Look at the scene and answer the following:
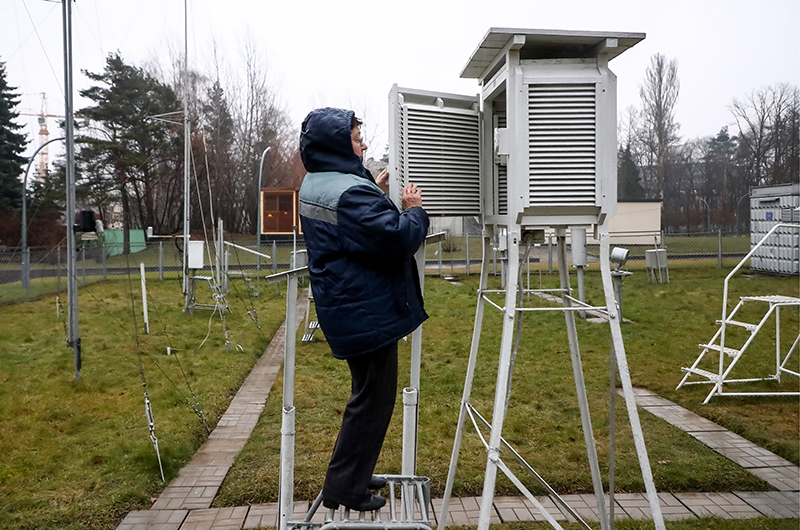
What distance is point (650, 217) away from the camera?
87.9 feet

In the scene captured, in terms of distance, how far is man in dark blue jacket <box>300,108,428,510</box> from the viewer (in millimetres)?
1830

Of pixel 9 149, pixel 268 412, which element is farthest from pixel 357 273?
pixel 9 149

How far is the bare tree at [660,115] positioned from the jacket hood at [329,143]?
2529cm

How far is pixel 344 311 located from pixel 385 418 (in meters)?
0.41

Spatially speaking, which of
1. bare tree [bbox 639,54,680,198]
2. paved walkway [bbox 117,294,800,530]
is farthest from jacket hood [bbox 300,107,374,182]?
bare tree [bbox 639,54,680,198]

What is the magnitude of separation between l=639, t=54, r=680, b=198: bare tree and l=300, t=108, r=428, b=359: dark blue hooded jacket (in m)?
25.3

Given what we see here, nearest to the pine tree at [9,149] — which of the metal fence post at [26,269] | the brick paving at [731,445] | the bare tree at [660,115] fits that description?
the metal fence post at [26,269]

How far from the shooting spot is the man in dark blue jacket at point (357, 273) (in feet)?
6.00

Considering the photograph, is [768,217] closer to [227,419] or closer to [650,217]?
[650,217]

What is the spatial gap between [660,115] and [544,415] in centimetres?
2449

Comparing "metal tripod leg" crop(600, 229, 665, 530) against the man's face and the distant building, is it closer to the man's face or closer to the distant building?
the man's face

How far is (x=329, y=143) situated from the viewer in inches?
75.4

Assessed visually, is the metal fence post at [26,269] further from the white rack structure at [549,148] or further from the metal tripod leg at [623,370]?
the metal tripod leg at [623,370]

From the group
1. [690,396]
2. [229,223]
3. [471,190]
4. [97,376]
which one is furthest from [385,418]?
[229,223]
